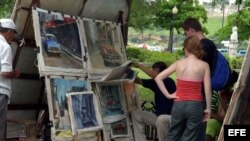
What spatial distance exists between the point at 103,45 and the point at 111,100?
0.80 metres

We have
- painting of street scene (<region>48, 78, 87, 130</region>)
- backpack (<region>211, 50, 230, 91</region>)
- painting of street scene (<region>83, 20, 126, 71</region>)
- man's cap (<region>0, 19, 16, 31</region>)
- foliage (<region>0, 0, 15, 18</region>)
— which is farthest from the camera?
foliage (<region>0, 0, 15, 18</region>)

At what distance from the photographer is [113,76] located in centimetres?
639

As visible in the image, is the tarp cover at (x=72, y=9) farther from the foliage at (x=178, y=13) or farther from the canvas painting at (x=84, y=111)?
the foliage at (x=178, y=13)

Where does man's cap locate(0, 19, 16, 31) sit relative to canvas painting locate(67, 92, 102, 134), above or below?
above

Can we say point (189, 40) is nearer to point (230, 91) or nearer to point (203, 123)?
point (203, 123)

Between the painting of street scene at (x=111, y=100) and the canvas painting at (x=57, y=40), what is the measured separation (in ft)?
1.64

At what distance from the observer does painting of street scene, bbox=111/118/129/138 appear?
21.5ft

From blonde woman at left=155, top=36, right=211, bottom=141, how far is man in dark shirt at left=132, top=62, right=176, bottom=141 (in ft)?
3.25

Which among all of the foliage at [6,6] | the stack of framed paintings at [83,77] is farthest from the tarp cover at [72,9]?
the foliage at [6,6]

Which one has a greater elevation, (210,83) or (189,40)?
(189,40)

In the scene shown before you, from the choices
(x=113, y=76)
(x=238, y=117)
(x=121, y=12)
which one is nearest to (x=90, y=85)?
(x=113, y=76)

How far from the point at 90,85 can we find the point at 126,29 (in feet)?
4.64

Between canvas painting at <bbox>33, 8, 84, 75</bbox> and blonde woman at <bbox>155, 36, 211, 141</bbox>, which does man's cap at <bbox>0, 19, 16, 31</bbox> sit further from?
blonde woman at <bbox>155, 36, 211, 141</bbox>

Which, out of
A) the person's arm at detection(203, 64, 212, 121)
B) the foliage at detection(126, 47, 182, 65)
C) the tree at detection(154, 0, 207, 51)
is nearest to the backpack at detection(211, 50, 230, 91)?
the person's arm at detection(203, 64, 212, 121)
